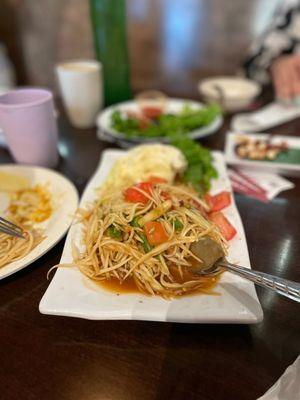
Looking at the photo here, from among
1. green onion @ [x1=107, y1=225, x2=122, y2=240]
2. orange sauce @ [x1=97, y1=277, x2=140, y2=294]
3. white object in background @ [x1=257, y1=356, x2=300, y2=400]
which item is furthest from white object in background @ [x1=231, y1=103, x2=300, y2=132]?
white object in background @ [x1=257, y1=356, x2=300, y2=400]

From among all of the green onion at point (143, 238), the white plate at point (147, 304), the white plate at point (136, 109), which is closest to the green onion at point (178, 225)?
the green onion at point (143, 238)

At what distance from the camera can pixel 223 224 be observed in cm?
120

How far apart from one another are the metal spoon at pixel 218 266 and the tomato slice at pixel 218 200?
0.29m

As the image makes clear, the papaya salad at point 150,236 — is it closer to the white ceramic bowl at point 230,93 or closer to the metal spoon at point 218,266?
Result: the metal spoon at point 218,266

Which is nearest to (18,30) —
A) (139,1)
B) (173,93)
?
(139,1)

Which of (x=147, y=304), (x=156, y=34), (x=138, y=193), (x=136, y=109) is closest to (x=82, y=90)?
(x=136, y=109)

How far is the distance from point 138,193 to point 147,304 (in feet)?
1.60

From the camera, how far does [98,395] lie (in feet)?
2.52

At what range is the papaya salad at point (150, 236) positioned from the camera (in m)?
1.02

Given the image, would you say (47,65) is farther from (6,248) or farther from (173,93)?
(6,248)

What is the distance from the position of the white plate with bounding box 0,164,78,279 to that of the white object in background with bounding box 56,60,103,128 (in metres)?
0.75

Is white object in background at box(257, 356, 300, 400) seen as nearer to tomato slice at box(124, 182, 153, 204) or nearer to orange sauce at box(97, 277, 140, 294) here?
orange sauce at box(97, 277, 140, 294)

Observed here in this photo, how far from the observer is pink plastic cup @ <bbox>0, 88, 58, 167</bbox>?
1.51 meters

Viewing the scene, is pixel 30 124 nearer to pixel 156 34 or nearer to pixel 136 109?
pixel 136 109
